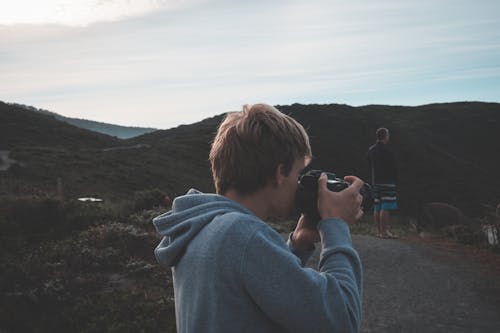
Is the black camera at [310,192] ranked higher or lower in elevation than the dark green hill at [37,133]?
lower

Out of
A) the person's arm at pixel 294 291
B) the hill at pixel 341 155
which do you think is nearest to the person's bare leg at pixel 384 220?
the person's arm at pixel 294 291

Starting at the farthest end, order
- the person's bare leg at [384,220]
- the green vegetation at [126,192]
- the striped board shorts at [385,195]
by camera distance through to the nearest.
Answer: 1. the person's bare leg at [384,220]
2. the striped board shorts at [385,195]
3. the green vegetation at [126,192]

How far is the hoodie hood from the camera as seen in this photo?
1457 mm

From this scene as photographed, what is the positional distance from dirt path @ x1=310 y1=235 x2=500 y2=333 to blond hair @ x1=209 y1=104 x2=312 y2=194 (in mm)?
4099

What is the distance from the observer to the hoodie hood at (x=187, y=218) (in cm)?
146

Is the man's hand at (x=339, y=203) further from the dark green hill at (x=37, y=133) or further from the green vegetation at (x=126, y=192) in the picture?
the dark green hill at (x=37, y=133)

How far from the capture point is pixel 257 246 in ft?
4.30

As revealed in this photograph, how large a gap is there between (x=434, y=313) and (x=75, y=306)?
3.92 metres

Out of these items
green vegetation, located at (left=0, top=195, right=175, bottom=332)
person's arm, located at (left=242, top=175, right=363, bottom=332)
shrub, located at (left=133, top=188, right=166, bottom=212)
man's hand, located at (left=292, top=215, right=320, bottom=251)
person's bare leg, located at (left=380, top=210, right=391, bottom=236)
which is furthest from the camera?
shrub, located at (left=133, top=188, right=166, bottom=212)

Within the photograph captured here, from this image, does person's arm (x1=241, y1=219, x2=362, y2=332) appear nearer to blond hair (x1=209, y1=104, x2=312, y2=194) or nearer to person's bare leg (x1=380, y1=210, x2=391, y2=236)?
blond hair (x1=209, y1=104, x2=312, y2=194)

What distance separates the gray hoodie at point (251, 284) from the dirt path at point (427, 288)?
4096 mm

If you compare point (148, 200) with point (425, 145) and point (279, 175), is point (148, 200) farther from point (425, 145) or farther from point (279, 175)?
point (425, 145)

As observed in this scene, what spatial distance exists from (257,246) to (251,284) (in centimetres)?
10

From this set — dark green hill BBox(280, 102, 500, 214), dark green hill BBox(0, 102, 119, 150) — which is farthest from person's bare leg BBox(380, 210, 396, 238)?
dark green hill BBox(0, 102, 119, 150)
